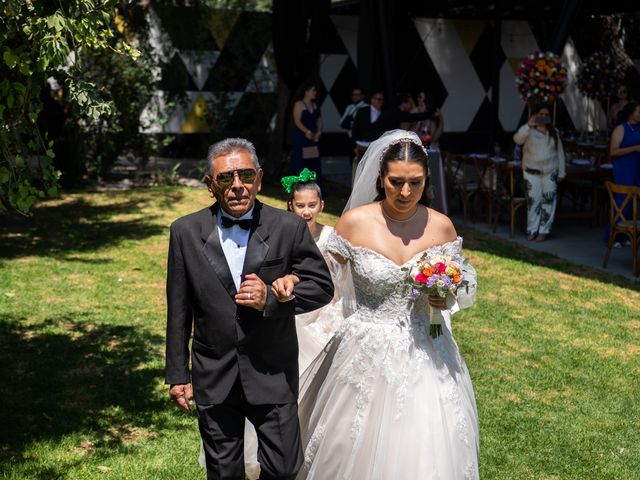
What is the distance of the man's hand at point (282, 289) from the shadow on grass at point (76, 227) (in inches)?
297

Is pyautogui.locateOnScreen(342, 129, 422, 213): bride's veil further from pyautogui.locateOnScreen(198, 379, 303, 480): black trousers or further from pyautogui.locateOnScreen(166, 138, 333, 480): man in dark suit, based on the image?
pyautogui.locateOnScreen(198, 379, 303, 480): black trousers

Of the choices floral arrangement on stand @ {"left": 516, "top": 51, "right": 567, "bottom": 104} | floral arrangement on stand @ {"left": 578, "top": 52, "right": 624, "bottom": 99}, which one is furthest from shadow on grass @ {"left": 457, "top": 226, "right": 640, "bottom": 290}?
floral arrangement on stand @ {"left": 578, "top": 52, "right": 624, "bottom": 99}

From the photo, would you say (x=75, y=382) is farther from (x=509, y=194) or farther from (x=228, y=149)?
(x=509, y=194)

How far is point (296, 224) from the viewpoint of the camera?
3.74 metres

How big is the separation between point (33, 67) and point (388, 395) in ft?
8.04

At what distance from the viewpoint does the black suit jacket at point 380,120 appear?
1161cm

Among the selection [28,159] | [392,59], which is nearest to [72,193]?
[392,59]

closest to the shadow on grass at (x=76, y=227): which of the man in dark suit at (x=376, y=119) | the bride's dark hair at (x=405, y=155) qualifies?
the man in dark suit at (x=376, y=119)

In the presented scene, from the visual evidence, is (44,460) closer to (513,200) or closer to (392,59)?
(513,200)

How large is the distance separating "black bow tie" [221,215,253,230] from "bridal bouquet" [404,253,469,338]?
0.82 meters

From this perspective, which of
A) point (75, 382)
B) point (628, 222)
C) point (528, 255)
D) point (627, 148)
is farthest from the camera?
point (528, 255)

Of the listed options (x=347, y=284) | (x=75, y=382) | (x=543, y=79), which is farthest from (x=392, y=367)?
(x=543, y=79)

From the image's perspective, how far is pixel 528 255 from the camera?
36.1 ft

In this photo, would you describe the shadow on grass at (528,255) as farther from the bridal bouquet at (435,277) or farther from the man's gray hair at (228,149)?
the man's gray hair at (228,149)
